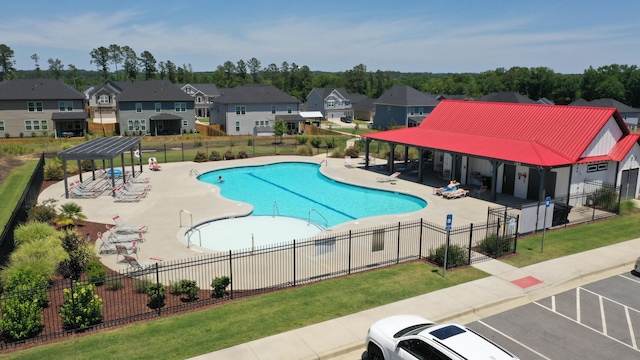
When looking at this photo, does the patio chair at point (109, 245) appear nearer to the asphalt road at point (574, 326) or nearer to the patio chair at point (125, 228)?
the patio chair at point (125, 228)

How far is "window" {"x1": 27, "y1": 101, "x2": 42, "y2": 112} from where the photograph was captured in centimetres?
6406

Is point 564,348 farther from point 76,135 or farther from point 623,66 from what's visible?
point 623,66

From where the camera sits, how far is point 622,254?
20.5 meters

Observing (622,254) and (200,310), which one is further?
(622,254)

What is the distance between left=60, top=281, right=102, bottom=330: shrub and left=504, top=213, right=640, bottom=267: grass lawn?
604 inches

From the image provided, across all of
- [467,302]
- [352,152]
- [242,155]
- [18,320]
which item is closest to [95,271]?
[18,320]

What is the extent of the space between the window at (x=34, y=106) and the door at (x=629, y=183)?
67.7 meters

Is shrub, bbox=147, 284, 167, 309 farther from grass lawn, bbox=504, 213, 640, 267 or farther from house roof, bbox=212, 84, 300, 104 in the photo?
house roof, bbox=212, 84, 300, 104

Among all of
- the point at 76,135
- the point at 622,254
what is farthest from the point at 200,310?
the point at 76,135

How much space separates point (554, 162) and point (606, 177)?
19.3 ft

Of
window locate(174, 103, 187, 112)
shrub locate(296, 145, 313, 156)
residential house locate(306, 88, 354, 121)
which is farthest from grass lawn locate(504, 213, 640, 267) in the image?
residential house locate(306, 88, 354, 121)

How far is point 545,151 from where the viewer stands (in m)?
29.8

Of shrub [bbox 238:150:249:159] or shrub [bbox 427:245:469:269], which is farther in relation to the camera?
shrub [bbox 238:150:249:159]

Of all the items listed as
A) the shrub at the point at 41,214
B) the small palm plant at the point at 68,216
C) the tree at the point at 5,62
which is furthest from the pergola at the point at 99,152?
the tree at the point at 5,62
